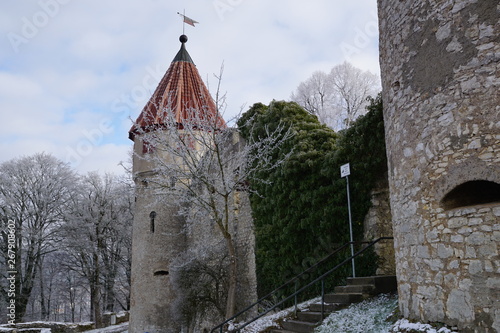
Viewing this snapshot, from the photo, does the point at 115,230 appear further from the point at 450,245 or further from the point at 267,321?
the point at 450,245

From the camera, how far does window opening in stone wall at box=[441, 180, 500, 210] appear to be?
5035 mm

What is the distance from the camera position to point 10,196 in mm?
25141

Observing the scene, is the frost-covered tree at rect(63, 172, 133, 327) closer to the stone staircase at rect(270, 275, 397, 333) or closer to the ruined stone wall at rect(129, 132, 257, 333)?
the ruined stone wall at rect(129, 132, 257, 333)

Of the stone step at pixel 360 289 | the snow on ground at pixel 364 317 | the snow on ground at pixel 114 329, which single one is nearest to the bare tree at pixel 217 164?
the stone step at pixel 360 289

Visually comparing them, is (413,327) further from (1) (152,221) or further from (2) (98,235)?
(2) (98,235)

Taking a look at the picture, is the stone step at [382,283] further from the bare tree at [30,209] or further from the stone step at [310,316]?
the bare tree at [30,209]

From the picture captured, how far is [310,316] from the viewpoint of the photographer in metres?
7.50

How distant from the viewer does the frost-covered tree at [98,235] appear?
2548 cm

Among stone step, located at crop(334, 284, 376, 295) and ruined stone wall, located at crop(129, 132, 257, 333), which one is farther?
ruined stone wall, located at crop(129, 132, 257, 333)

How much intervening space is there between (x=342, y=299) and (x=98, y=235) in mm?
21137

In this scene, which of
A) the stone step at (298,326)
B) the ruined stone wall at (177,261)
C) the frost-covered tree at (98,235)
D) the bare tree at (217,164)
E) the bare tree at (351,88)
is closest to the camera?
the stone step at (298,326)

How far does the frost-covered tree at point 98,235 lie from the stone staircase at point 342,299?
1878 cm

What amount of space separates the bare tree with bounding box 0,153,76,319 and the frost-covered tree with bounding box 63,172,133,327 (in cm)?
91

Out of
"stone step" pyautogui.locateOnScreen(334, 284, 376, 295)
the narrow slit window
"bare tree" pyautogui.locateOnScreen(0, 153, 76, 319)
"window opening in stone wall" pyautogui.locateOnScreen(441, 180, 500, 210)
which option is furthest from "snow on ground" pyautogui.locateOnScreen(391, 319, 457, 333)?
"bare tree" pyautogui.locateOnScreen(0, 153, 76, 319)
